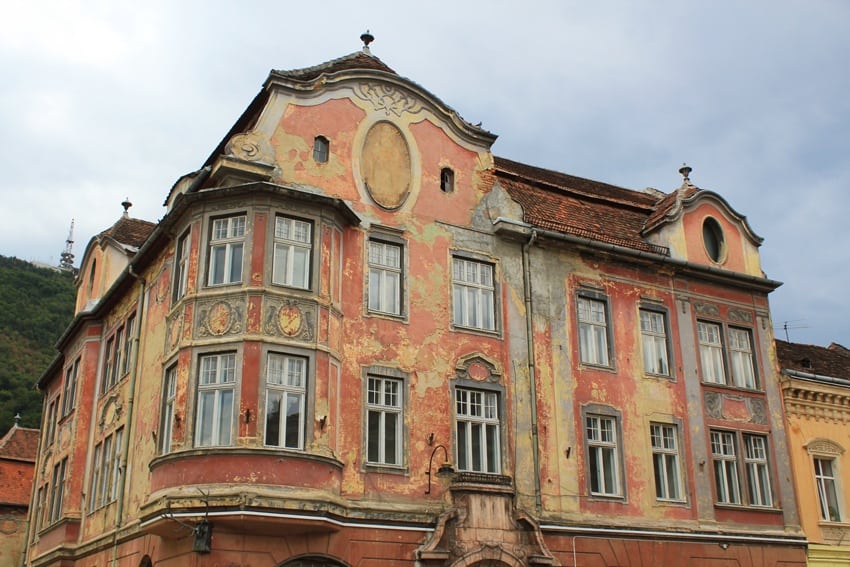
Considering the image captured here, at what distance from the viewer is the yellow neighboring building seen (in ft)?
79.8

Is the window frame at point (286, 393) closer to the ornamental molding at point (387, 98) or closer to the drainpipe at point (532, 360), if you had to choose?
the drainpipe at point (532, 360)

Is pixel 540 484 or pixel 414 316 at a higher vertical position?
pixel 414 316

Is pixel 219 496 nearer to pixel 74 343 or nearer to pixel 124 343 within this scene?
pixel 124 343

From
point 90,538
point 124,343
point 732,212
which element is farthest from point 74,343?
point 732,212

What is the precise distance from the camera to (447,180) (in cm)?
2225

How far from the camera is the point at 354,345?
63.5ft

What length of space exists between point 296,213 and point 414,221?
3283 millimetres

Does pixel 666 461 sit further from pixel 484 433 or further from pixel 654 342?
pixel 484 433

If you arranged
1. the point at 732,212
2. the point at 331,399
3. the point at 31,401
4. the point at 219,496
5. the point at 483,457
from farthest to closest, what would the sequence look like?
the point at 31,401, the point at 732,212, the point at 483,457, the point at 331,399, the point at 219,496

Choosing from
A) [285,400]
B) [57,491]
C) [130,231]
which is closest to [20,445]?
[57,491]

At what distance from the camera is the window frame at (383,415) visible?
61.8 feet

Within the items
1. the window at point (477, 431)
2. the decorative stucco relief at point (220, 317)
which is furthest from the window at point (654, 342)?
the decorative stucco relief at point (220, 317)

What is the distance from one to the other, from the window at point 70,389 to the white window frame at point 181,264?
8799 millimetres

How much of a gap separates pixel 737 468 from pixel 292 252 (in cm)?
1329
